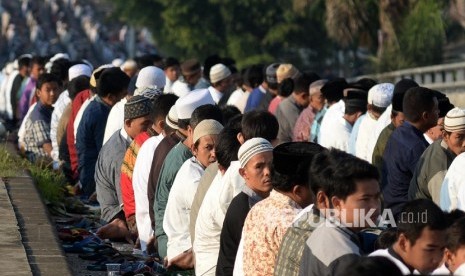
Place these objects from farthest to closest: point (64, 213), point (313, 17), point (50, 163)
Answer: point (313, 17) < point (50, 163) < point (64, 213)

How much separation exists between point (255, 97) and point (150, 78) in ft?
14.2

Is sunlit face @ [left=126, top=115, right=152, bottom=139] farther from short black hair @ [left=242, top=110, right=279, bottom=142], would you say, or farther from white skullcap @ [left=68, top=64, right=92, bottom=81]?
white skullcap @ [left=68, top=64, right=92, bottom=81]

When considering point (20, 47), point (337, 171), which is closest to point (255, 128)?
point (337, 171)

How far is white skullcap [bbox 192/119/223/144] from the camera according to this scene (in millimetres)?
11648

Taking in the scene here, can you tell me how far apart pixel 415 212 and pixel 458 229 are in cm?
22

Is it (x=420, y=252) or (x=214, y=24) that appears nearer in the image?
(x=420, y=252)

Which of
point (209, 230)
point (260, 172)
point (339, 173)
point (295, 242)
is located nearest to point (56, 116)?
point (209, 230)

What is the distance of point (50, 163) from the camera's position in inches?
736

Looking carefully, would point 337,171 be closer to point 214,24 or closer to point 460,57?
point 460,57

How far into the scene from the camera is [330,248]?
8.04 meters

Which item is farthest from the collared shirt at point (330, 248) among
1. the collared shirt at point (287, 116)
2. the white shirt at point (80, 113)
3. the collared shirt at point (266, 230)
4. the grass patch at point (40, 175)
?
the collared shirt at point (287, 116)

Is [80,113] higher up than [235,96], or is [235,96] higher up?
[80,113]

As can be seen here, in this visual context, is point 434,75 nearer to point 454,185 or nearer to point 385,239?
point 454,185

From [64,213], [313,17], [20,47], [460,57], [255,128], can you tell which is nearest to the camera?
[255,128]
